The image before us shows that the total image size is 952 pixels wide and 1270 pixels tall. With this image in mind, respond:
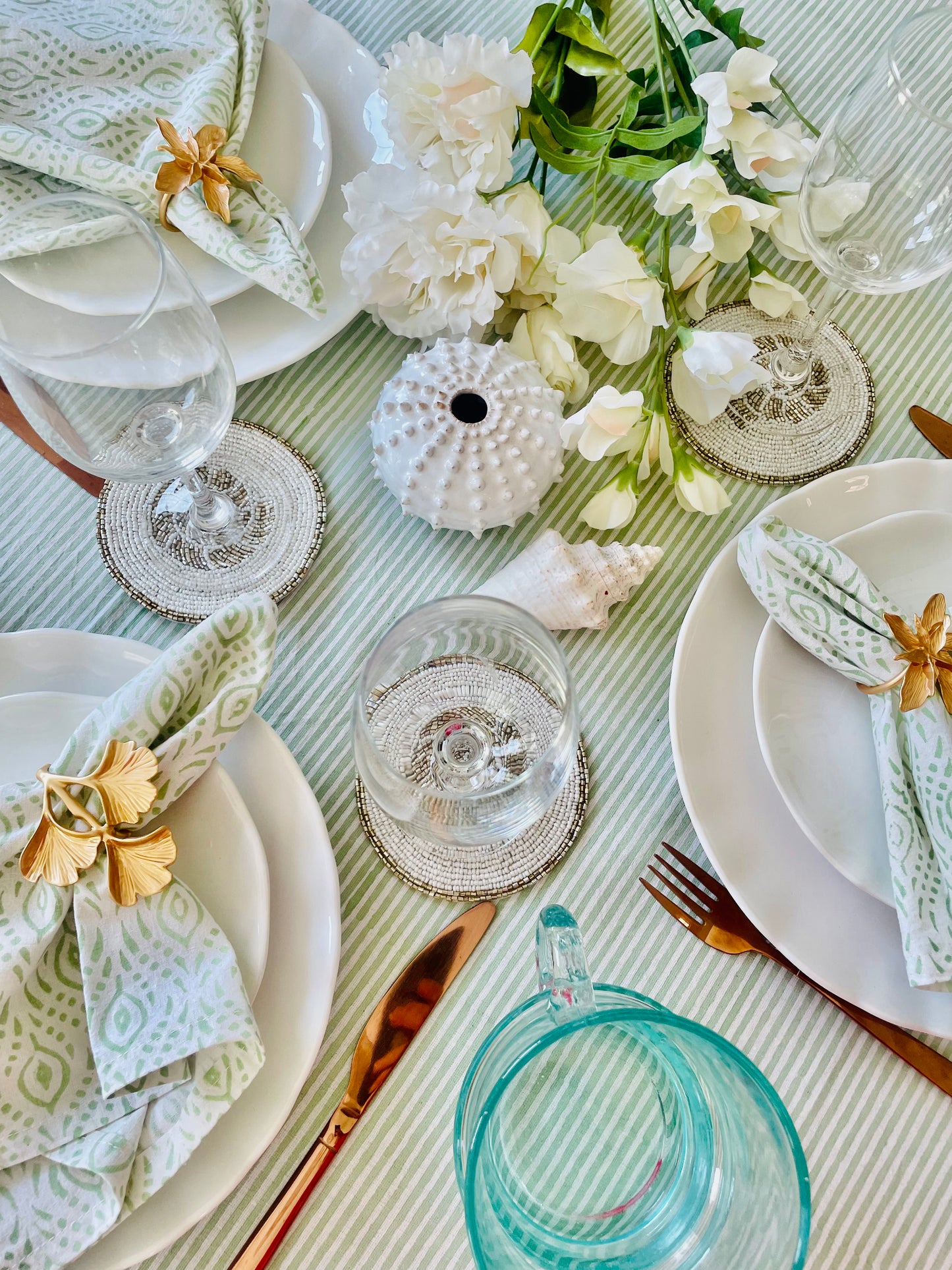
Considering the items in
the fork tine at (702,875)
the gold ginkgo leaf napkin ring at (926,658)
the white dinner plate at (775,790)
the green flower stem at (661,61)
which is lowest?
the fork tine at (702,875)

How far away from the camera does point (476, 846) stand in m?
0.55

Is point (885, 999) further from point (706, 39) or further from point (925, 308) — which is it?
point (706, 39)

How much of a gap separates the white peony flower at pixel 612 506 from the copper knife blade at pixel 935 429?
0.22 meters

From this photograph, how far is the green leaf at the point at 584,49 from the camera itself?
632mm

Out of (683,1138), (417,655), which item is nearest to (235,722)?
(417,655)

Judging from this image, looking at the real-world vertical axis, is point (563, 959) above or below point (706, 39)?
below

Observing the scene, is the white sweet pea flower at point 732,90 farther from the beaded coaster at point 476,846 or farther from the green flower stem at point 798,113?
the beaded coaster at point 476,846

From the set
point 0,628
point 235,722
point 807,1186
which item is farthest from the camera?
point 0,628

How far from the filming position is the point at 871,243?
0.60 m

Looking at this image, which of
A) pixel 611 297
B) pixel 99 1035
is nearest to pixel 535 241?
pixel 611 297

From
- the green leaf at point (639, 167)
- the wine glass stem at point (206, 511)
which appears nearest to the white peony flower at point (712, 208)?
the green leaf at point (639, 167)

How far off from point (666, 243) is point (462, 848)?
15.7 inches

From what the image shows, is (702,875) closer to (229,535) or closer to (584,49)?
(229,535)

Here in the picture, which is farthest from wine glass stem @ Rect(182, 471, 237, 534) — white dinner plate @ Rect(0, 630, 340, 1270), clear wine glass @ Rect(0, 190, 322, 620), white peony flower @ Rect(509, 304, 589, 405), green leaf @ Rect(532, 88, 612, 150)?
green leaf @ Rect(532, 88, 612, 150)
